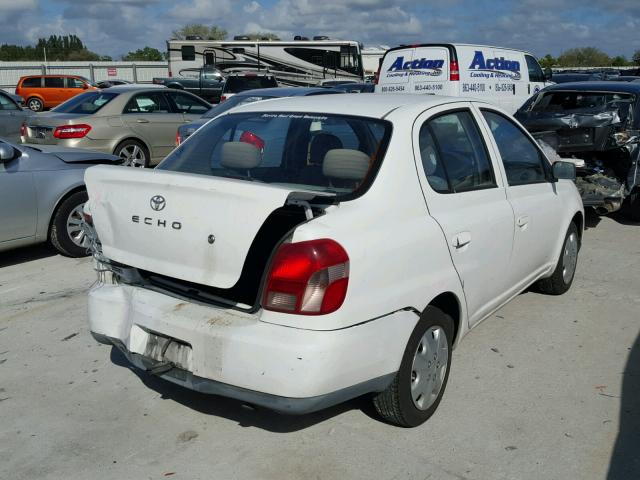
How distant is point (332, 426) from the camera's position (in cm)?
363

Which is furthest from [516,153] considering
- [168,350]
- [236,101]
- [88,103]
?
[88,103]

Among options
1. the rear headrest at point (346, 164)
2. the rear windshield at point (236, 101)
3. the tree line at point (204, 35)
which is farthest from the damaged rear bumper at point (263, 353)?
the tree line at point (204, 35)

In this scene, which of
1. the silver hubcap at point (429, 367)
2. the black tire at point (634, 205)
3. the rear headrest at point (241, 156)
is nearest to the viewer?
the silver hubcap at point (429, 367)

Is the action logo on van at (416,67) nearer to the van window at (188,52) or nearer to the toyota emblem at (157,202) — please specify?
the toyota emblem at (157,202)

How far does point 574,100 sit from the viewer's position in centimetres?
948

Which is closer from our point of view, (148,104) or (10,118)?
(148,104)

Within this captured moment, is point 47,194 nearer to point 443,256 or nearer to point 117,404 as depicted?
point 117,404

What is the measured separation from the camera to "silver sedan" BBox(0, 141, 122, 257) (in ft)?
20.9

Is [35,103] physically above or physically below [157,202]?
above

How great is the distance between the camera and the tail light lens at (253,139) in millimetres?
4117

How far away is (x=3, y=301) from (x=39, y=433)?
97.6 inches

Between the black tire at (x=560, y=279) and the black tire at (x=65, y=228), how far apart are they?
4270mm

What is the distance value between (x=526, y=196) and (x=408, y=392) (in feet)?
6.03

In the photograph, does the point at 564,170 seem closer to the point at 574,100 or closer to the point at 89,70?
the point at 574,100
